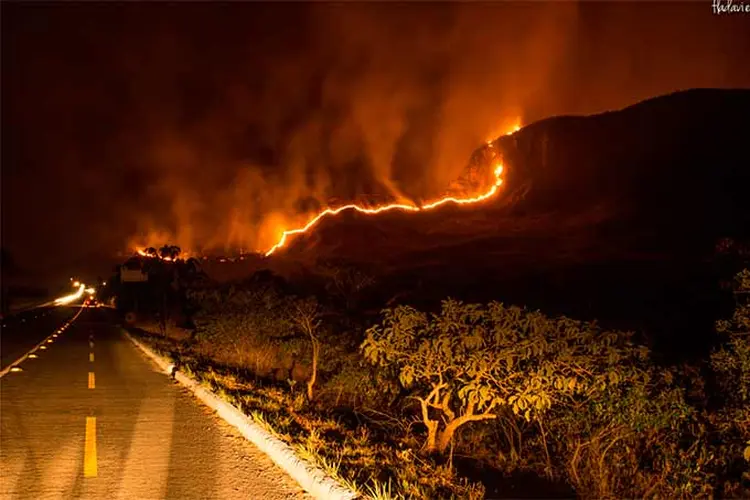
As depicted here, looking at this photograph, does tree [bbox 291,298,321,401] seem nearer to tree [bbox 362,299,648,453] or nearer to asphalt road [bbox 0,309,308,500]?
asphalt road [bbox 0,309,308,500]

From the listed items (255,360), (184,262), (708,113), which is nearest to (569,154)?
(708,113)

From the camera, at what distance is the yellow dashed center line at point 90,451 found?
722 centimetres

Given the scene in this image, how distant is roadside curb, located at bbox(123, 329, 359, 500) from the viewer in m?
6.36

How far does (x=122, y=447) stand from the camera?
841 centimetres

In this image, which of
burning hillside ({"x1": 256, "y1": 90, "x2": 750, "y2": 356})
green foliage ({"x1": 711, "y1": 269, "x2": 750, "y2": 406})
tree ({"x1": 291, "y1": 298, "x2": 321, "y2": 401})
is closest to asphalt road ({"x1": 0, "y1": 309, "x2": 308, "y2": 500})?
tree ({"x1": 291, "y1": 298, "x2": 321, "y2": 401})

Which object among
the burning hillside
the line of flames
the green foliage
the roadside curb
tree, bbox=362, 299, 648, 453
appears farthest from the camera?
the line of flames

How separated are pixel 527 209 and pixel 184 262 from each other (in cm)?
8602

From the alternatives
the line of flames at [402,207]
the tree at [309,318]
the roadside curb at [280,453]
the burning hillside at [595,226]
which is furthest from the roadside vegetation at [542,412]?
the line of flames at [402,207]

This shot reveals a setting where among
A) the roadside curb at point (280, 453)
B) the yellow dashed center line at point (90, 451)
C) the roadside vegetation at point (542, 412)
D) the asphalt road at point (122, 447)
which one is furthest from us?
the roadside vegetation at point (542, 412)

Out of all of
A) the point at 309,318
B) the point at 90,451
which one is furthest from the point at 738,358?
the point at 309,318

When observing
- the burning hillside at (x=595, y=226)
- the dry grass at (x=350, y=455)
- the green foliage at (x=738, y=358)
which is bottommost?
the dry grass at (x=350, y=455)

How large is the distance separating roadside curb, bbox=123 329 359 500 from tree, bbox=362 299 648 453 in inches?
89.3

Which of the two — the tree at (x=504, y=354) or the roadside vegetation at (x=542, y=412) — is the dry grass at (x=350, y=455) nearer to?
the roadside vegetation at (x=542, y=412)

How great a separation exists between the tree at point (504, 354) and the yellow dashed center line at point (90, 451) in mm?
4180
